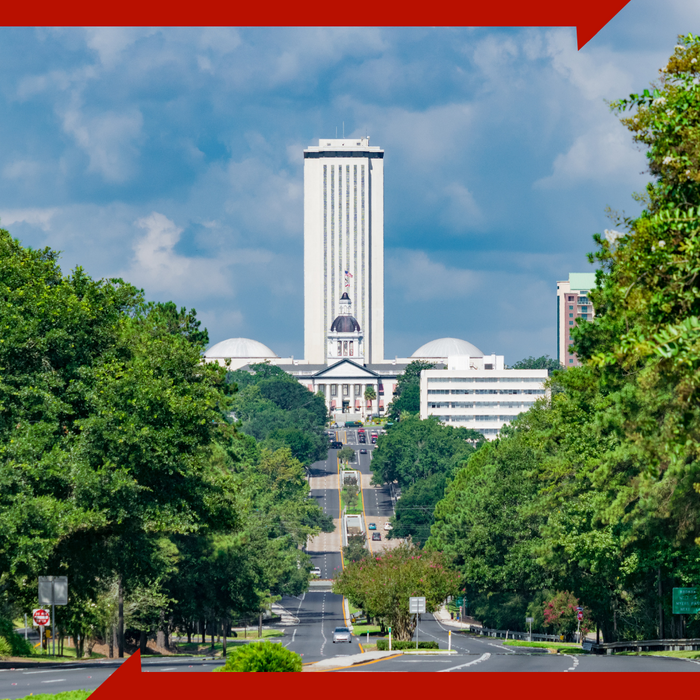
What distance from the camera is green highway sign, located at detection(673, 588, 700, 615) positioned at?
1558 inches

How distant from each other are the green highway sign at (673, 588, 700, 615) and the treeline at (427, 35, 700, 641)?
42 centimetres

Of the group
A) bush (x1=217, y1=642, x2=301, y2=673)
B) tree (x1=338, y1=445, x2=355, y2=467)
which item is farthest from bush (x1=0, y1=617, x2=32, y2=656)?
tree (x1=338, y1=445, x2=355, y2=467)

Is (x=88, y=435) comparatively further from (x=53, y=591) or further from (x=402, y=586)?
(x=402, y=586)

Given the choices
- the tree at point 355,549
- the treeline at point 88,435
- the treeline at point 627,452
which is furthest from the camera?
the tree at point 355,549

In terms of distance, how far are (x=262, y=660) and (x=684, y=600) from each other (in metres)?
22.5

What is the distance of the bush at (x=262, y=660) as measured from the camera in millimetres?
22453

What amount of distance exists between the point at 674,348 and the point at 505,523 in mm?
48390

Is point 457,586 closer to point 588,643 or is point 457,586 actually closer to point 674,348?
point 588,643

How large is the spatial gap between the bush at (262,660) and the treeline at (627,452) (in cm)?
850

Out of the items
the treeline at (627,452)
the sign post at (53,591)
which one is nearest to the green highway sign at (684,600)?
the treeline at (627,452)
